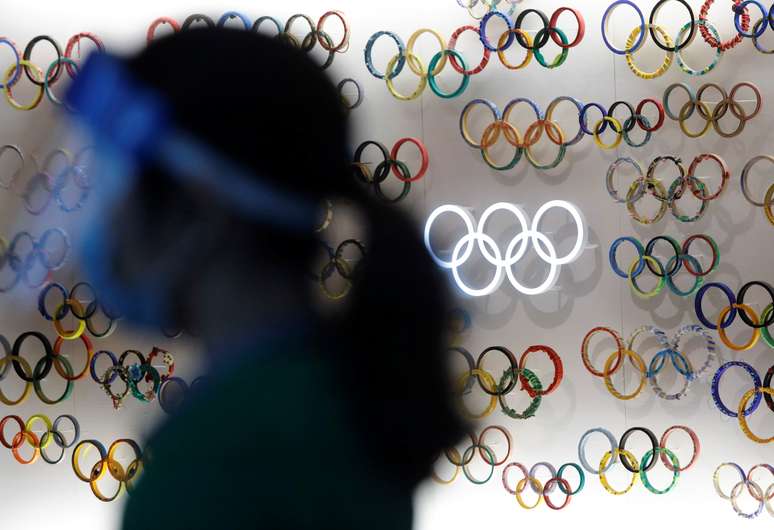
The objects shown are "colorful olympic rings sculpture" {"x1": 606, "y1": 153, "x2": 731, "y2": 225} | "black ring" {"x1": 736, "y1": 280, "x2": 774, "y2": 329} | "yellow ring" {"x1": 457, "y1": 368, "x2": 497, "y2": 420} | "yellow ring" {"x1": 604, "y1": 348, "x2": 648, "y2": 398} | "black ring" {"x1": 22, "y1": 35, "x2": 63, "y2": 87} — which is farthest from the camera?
"black ring" {"x1": 22, "y1": 35, "x2": 63, "y2": 87}

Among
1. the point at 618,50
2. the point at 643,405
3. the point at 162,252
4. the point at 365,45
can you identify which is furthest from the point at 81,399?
the point at 618,50

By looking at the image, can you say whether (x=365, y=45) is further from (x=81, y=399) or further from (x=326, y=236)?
(x=81, y=399)

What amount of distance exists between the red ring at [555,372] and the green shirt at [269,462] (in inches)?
33.2

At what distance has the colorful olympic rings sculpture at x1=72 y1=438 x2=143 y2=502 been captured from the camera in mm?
4906

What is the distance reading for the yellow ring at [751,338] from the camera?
401cm

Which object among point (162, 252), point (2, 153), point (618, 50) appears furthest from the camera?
point (2, 153)

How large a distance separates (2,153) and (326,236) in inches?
77.7

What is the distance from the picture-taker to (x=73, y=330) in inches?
198

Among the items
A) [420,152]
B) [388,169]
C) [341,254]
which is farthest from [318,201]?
[420,152]

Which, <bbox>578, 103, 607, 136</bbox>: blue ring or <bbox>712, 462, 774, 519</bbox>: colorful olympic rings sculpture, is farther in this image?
<bbox>578, 103, 607, 136</bbox>: blue ring

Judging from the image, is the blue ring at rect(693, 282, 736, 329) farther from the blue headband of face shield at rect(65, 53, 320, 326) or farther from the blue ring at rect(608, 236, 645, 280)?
the blue headband of face shield at rect(65, 53, 320, 326)

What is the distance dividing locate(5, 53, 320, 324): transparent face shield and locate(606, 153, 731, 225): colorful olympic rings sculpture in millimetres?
1753

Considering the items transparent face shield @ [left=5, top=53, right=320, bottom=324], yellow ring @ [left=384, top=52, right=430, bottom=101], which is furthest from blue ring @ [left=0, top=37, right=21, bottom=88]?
yellow ring @ [left=384, top=52, right=430, bottom=101]

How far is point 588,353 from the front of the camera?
4.36m
